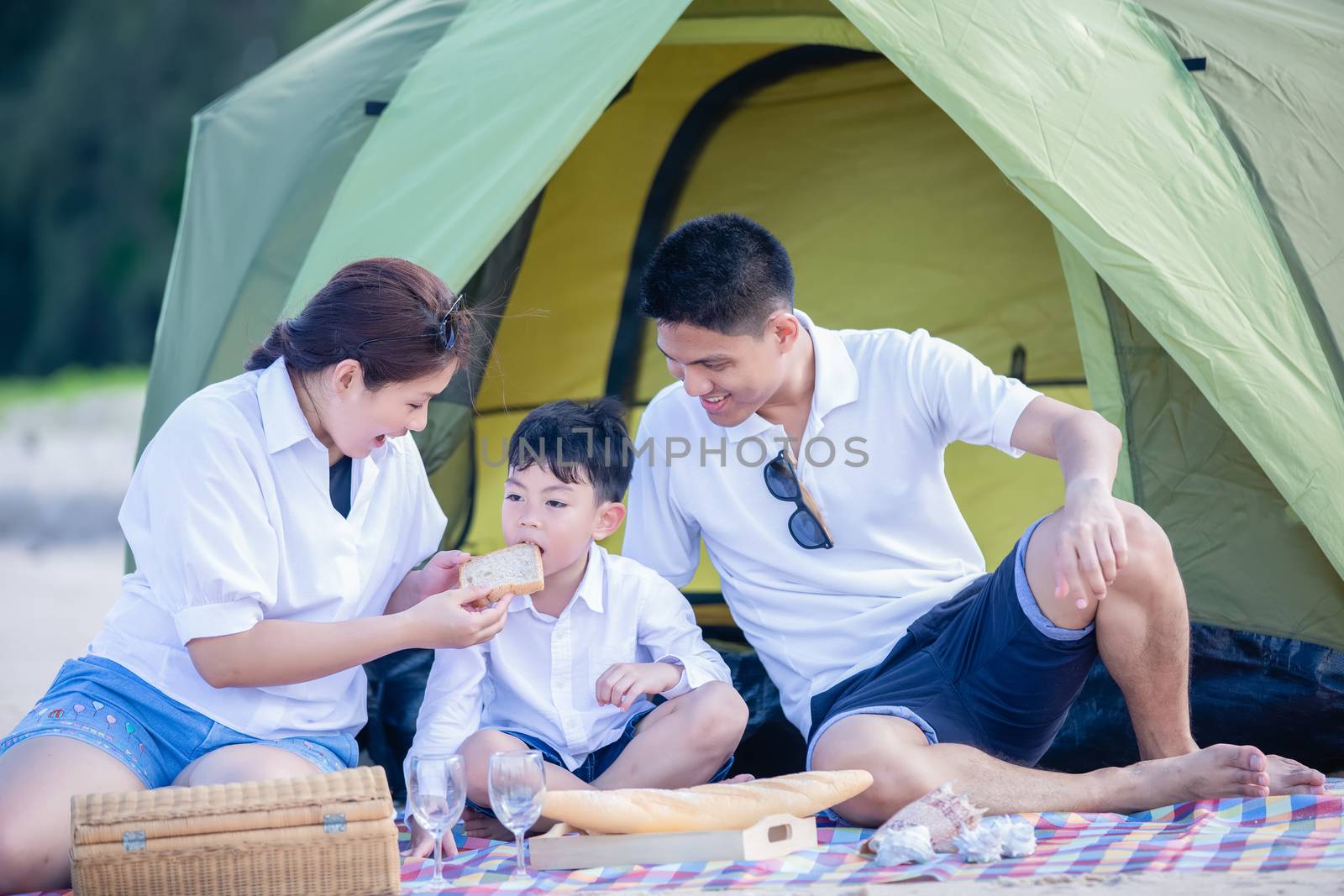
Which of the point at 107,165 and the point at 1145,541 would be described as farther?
the point at 107,165

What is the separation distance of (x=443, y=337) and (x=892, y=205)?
6.48 ft

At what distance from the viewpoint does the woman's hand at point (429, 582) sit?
8.27 feet

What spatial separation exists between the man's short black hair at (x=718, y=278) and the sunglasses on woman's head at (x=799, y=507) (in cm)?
26

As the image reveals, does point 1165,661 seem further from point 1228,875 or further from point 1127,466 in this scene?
point 1127,466

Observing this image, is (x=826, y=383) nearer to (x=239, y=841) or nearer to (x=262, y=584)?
(x=262, y=584)

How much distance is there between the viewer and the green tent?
103 inches

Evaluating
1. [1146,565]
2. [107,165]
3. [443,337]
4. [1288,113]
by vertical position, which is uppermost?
[107,165]

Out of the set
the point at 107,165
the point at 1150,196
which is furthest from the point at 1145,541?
the point at 107,165

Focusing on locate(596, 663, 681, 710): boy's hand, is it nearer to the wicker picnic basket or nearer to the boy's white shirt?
the boy's white shirt

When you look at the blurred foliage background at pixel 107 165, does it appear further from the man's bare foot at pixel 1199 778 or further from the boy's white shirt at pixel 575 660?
the man's bare foot at pixel 1199 778

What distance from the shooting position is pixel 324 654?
222 centimetres

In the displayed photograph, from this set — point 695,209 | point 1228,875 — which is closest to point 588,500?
point 1228,875

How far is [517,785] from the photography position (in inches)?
79.2

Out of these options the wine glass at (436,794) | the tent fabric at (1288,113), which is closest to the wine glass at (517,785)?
the wine glass at (436,794)
